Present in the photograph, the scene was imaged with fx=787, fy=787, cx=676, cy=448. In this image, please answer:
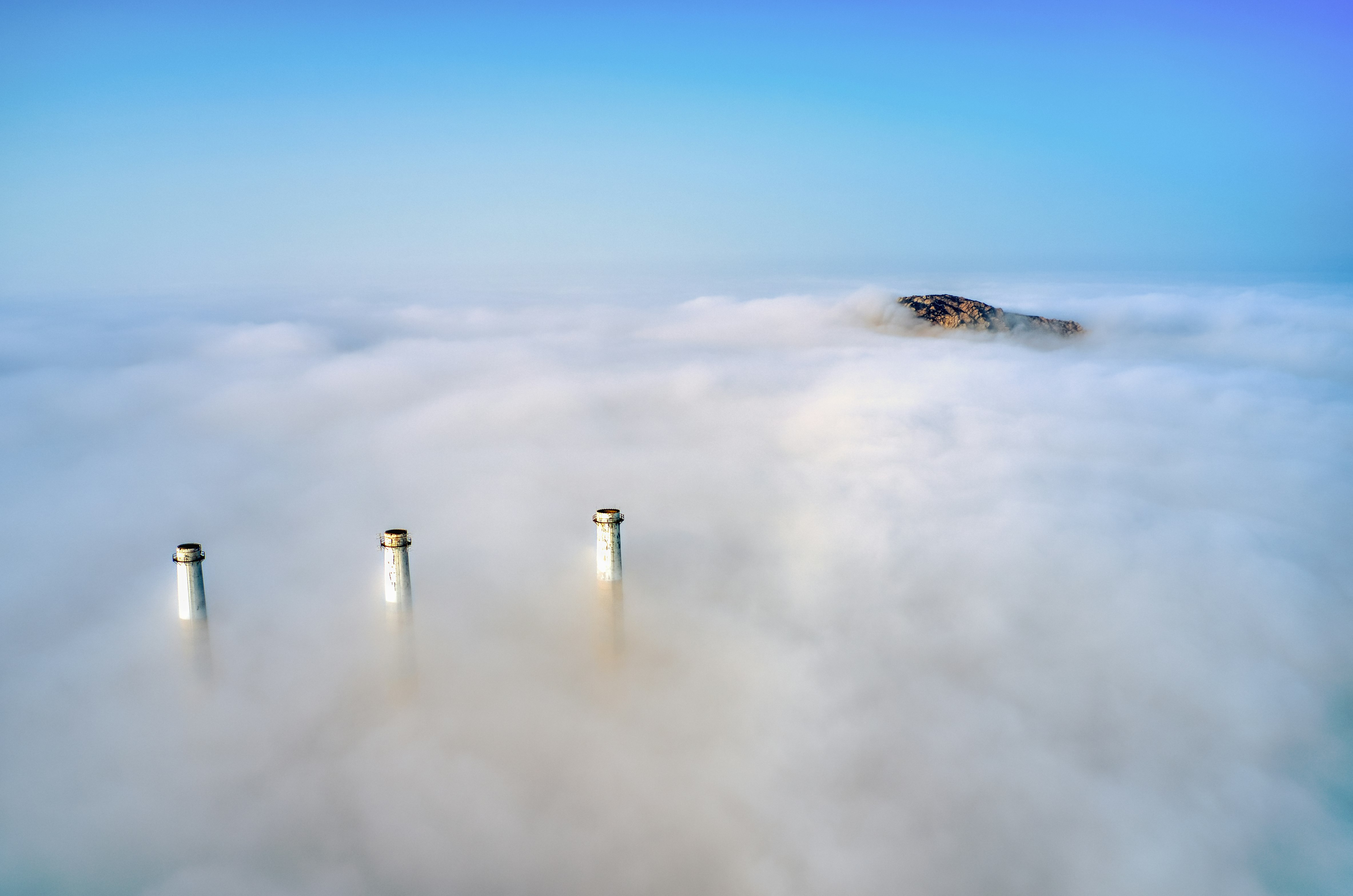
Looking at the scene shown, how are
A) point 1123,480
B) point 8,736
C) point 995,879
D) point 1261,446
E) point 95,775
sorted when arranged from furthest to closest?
point 1261,446 → point 1123,480 → point 8,736 → point 95,775 → point 995,879

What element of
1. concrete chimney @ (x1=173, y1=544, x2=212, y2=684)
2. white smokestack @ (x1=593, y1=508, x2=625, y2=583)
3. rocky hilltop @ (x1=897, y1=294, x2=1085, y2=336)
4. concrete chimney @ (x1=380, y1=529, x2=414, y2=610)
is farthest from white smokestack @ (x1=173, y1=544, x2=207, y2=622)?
rocky hilltop @ (x1=897, y1=294, x2=1085, y2=336)

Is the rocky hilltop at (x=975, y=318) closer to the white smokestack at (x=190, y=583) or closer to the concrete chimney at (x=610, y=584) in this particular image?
the concrete chimney at (x=610, y=584)

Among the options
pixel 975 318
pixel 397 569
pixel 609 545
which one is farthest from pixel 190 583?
pixel 975 318

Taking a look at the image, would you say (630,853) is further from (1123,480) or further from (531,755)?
(1123,480)

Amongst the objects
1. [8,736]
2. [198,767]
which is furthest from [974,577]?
[8,736]

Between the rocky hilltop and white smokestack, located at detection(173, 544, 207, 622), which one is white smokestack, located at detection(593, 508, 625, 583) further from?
the rocky hilltop

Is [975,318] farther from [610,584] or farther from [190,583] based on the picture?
[190,583]
